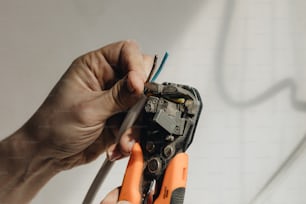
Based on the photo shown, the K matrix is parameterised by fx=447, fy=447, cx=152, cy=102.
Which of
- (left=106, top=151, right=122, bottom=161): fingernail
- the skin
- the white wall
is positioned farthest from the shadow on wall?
(left=106, top=151, right=122, bottom=161): fingernail

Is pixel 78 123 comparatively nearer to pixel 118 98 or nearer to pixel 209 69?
pixel 118 98

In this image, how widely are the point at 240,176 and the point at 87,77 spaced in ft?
1.07

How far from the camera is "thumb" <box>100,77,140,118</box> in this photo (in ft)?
1.55

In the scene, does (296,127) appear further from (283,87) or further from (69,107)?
(69,107)

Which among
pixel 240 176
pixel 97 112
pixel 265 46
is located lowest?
pixel 240 176

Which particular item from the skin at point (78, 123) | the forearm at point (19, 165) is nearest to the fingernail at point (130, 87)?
the skin at point (78, 123)

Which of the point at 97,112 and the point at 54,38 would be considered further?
the point at 54,38

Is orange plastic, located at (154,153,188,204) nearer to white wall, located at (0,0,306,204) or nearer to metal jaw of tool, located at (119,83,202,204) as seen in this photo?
metal jaw of tool, located at (119,83,202,204)

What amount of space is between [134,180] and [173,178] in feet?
0.15

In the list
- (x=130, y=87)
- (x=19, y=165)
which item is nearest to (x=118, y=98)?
(x=130, y=87)

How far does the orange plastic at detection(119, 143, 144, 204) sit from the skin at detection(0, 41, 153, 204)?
20 mm

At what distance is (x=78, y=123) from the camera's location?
53cm

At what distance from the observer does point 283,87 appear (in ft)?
2.41

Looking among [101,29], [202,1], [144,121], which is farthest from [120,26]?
[144,121]
